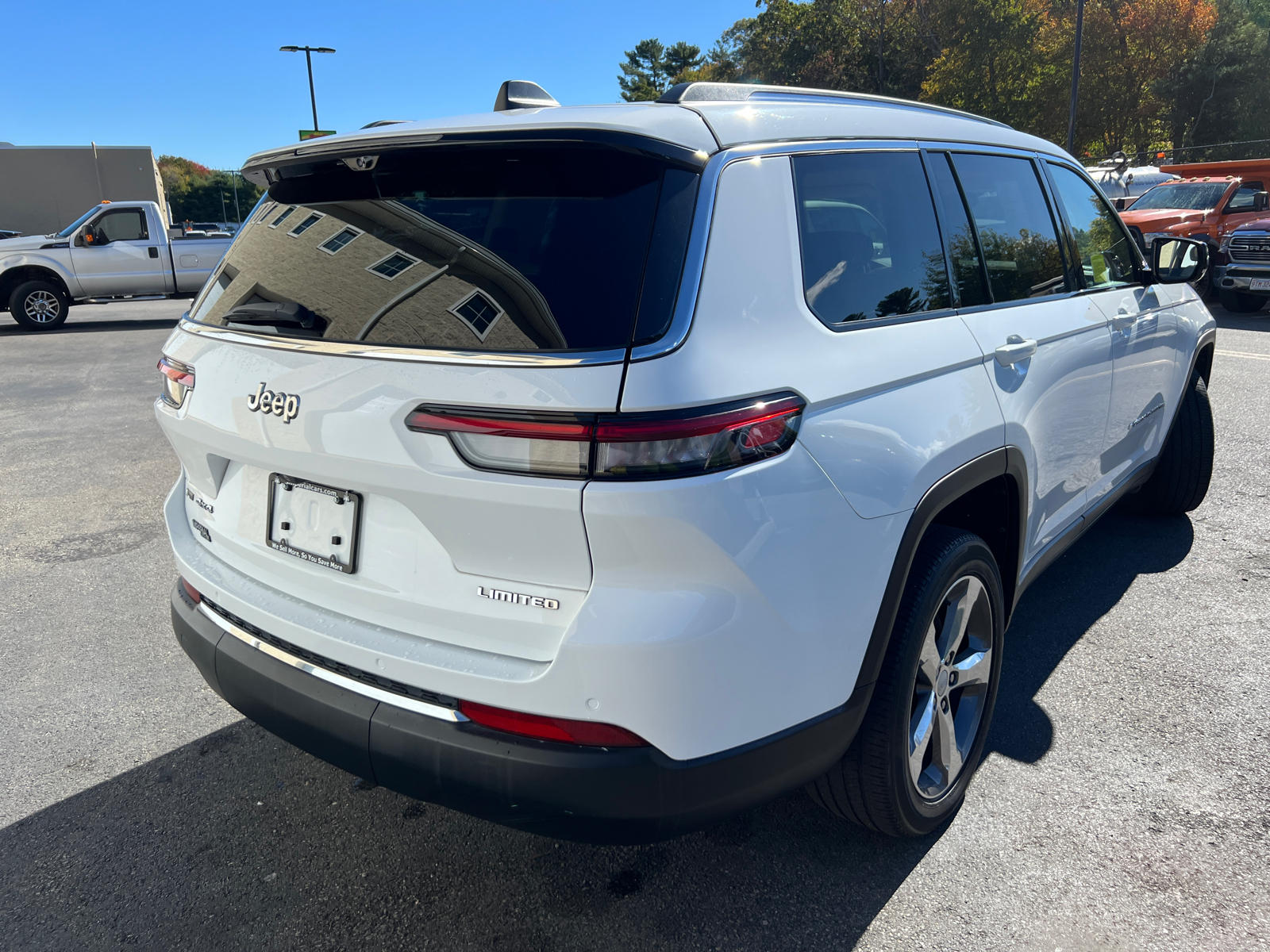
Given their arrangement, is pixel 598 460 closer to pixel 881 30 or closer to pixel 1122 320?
pixel 1122 320

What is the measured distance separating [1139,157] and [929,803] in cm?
4410

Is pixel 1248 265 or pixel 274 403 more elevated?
pixel 274 403

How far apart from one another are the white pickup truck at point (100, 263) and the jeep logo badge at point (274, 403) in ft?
50.9

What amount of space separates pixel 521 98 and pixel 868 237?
0.93 metres

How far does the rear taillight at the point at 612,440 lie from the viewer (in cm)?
163

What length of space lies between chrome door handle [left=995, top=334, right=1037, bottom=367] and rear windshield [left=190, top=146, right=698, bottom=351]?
121 centimetres

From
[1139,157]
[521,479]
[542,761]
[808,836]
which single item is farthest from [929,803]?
[1139,157]

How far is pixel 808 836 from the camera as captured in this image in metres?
2.51

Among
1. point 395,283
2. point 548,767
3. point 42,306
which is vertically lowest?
point 42,306

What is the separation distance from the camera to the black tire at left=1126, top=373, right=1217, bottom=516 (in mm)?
4605

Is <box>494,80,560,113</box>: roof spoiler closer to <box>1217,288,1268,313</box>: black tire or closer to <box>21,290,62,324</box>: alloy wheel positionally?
<box>1217,288,1268,313</box>: black tire

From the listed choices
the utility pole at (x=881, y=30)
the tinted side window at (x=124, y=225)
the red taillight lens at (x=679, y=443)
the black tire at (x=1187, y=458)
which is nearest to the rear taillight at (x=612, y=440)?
the red taillight lens at (x=679, y=443)

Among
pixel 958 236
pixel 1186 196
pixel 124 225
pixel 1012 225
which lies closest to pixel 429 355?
pixel 958 236

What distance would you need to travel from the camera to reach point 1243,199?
15812 mm
